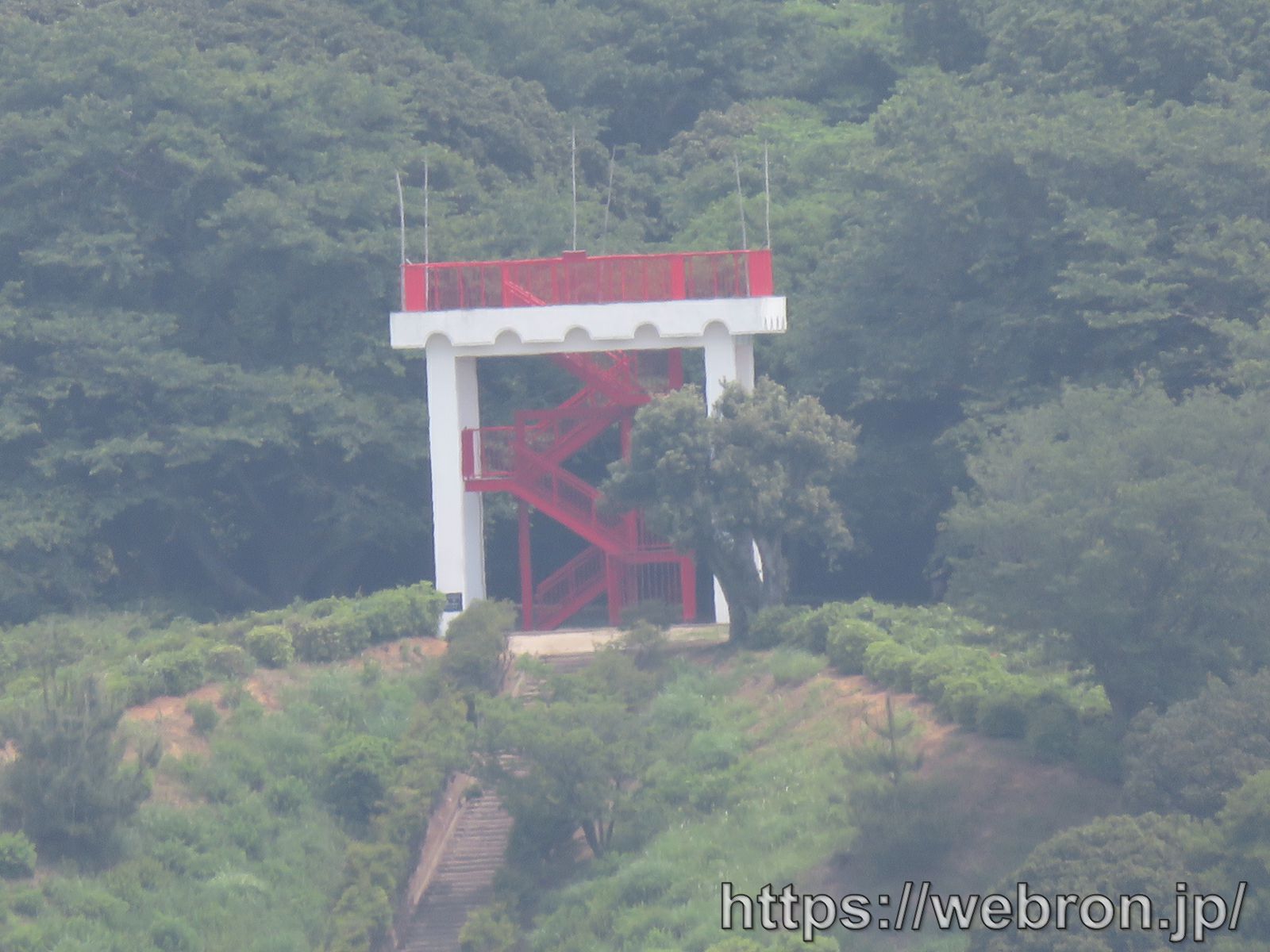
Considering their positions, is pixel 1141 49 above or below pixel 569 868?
above

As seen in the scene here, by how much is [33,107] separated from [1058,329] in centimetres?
1824

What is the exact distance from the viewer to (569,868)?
2122cm

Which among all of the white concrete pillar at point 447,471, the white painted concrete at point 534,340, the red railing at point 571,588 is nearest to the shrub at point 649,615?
the white painted concrete at point 534,340

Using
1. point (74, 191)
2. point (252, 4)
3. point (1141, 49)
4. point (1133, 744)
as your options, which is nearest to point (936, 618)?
point (1133, 744)

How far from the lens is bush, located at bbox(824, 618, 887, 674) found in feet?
78.5

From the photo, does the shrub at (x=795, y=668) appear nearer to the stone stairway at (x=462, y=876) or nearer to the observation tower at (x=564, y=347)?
the observation tower at (x=564, y=347)

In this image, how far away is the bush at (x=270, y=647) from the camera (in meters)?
25.3

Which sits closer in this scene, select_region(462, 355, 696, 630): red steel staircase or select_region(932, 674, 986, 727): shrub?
select_region(932, 674, 986, 727): shrub

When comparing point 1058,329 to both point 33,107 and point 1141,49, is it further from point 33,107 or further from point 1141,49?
point 33,107

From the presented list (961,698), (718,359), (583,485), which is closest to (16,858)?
(961,698)

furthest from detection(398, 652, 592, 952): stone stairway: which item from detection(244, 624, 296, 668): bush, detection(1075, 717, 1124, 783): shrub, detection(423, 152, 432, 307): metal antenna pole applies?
detection(423, 152, 432, 307): metal antenna pole

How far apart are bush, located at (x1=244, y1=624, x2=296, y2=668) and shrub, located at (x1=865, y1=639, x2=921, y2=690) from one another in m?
7.64

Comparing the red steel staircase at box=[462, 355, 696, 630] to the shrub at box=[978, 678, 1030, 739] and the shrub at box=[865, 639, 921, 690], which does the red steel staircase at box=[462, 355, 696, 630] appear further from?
the shrub at box=[978, 678, 1030, 739]

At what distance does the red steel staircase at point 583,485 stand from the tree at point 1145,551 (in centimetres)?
884
